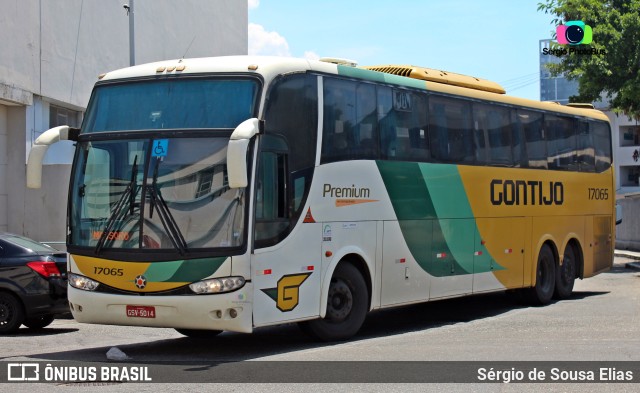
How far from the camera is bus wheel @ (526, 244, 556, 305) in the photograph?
1886cm

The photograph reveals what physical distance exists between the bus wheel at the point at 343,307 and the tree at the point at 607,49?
58.1ft

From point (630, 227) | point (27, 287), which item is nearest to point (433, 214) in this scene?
point (27, 287)

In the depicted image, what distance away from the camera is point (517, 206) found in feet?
59.2

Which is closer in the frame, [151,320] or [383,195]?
[151,320]

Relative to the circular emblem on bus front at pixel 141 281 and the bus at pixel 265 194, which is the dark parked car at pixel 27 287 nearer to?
the bus at pixel 265 194

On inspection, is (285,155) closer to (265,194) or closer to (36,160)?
(265,194)

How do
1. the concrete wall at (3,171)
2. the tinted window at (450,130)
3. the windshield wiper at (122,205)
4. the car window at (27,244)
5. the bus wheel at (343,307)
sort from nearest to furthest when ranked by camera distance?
the windshield wiper at (122,205), the bus wheel at (343,307), the car window at (27,244), the tinted window at (450,130), the concrete wall at (3,171)

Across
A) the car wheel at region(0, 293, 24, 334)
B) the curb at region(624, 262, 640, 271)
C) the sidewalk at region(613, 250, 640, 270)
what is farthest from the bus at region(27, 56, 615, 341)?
the sidewalk at region(613, 250, 640, 270)

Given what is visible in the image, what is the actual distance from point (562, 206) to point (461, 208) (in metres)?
4.33

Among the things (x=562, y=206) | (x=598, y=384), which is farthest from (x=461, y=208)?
(x=598, y=384)

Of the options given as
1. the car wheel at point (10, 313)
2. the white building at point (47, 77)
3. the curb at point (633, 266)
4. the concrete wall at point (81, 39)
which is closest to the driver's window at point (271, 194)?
the car wheel at point (10, 313)

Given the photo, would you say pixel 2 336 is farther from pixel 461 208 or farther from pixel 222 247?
pixel 461 208

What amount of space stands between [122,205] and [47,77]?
14.5m

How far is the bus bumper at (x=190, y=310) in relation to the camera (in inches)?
439
